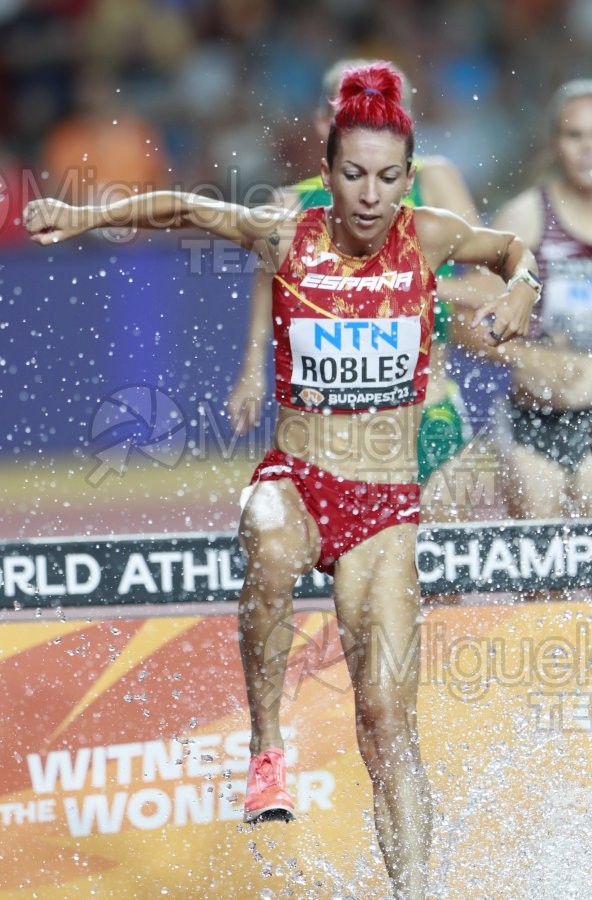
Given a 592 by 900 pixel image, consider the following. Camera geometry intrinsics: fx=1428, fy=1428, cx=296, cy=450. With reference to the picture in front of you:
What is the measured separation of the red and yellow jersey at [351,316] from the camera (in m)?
3.83

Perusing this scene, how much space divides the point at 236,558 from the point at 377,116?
4.85 feet

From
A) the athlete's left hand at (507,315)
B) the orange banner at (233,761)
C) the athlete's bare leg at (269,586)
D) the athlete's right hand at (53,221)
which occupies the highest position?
the athlete's right hand at (53,221)

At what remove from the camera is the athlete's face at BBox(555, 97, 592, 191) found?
209 inches

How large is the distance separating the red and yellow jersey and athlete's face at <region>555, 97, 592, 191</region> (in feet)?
5.30

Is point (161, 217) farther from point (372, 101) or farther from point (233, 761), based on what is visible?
point (233, 761)

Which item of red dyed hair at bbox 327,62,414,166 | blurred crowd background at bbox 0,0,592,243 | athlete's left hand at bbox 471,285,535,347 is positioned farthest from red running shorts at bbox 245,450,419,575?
blurred crowd background at bbox 0,0,592,243

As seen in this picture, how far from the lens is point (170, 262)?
22.7 feet

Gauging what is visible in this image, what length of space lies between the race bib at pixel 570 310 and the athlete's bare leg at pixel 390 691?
1.76 meters

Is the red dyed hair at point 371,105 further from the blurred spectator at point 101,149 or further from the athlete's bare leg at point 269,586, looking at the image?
the blurred spectator at point 101,149

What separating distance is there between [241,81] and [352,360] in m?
4.29

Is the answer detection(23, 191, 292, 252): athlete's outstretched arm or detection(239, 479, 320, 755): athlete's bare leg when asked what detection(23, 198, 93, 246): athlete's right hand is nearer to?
detection(23, 191, 292, 252): athlete's outstretched arm

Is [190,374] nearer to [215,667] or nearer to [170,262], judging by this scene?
[170,262]

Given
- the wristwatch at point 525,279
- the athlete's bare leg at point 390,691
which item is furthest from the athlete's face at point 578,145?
the athlete's bare leg at point 390,691

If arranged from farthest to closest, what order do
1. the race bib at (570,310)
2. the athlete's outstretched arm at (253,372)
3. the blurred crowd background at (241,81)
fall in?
the blurred crowd background at (241,81), the race bib at (570,310), the athlete's outstretched arm at (253,372)
